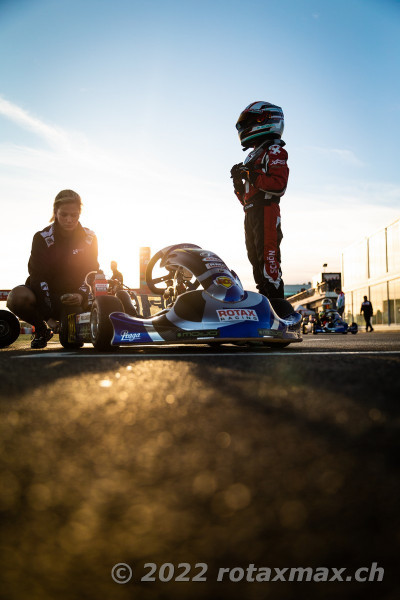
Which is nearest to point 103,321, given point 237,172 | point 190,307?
point 190,307

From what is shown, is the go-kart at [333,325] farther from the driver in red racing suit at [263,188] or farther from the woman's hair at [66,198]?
the woman's hair at [66,198]

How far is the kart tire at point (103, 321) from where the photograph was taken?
412cm

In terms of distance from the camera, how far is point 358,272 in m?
41.0

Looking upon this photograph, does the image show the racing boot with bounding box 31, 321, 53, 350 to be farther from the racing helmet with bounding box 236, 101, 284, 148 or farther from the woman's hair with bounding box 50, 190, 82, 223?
the racing helmet with bounding box 236, 101, 284, 148

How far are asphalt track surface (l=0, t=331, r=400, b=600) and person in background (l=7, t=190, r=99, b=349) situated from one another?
4286mm

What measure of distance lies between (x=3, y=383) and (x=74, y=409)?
1.79 feet

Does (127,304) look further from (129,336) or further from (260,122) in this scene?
(260,122)

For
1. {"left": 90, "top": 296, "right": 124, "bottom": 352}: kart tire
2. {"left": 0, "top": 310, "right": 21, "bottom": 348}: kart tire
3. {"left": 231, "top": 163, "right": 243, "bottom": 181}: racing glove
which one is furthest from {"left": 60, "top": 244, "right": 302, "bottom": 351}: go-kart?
{"left": 231, "top": 163, "right": 243, "bottom": 181}: racing glove

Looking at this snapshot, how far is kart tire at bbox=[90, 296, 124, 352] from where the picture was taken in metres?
4.12

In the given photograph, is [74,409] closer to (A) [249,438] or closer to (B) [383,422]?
(A) [249,438]

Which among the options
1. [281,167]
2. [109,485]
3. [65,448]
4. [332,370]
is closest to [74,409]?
[65,448]

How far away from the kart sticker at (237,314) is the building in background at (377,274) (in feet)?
99.3

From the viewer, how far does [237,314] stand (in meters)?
3.87

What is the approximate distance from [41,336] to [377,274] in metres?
34.1
